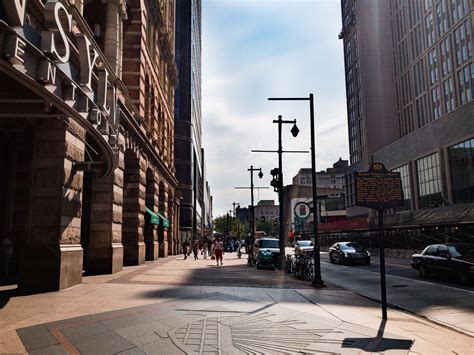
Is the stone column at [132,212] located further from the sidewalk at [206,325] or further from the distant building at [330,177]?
the distant building at [330,177]

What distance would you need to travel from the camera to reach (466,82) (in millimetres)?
57156

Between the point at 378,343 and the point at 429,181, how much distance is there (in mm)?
56821

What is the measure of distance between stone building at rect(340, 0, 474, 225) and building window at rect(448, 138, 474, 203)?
12cm

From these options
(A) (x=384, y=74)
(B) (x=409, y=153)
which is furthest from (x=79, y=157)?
(A) (x=384, y=74)

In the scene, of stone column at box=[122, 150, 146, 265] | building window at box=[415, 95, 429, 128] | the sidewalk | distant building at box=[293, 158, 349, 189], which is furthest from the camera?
distant building at box=[293, 158, 349, 189]

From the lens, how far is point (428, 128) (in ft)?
188

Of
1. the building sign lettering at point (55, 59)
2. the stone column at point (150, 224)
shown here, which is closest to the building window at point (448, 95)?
the stone column at point (150, 224)

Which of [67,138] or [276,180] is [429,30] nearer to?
[276,180]

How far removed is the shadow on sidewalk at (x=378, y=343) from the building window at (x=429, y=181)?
5120cm

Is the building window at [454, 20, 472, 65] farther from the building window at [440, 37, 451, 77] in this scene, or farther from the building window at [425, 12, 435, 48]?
the building window at [425, 12, 435, 48]

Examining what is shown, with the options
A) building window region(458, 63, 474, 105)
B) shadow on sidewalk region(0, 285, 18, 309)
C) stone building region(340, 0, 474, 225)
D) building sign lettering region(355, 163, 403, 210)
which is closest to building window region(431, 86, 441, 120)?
stone building region(340, 0, 474, 225)

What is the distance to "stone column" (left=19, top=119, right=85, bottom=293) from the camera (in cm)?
1194

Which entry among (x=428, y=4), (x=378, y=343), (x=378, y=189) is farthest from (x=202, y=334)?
(x=428, y=4)

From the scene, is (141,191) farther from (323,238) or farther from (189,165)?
→ (323,238)
